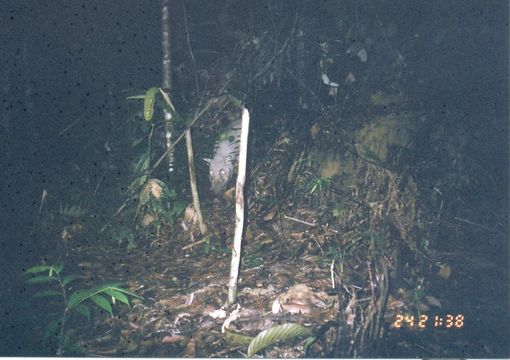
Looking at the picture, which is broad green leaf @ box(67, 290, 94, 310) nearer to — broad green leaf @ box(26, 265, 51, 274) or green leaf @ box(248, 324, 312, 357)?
broad green leaf @ box(26, 265, 51, 274)

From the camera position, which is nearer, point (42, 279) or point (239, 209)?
point (42, 279)

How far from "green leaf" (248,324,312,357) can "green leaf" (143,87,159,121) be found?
2.72 ft

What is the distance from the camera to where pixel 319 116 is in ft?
6.06

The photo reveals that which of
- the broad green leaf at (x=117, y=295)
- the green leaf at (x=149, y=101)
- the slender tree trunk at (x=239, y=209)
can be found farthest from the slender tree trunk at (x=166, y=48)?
the broad green leaf at (x=117, y=295)

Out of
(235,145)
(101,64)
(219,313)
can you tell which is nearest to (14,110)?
(101,64)

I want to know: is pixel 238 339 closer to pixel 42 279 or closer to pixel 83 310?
pixel 83 310

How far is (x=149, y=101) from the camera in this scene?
5.89 ft

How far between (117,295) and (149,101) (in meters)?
0.65

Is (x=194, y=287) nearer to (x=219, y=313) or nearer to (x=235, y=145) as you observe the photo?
(x=219, y=313)

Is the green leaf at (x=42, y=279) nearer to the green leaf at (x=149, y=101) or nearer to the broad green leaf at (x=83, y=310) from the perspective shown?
the broad green leaf at (x=83, y=310)

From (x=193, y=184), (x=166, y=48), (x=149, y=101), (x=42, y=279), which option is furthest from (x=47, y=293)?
(x=166, y=48)

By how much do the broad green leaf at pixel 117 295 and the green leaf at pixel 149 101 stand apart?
1.95 ft
